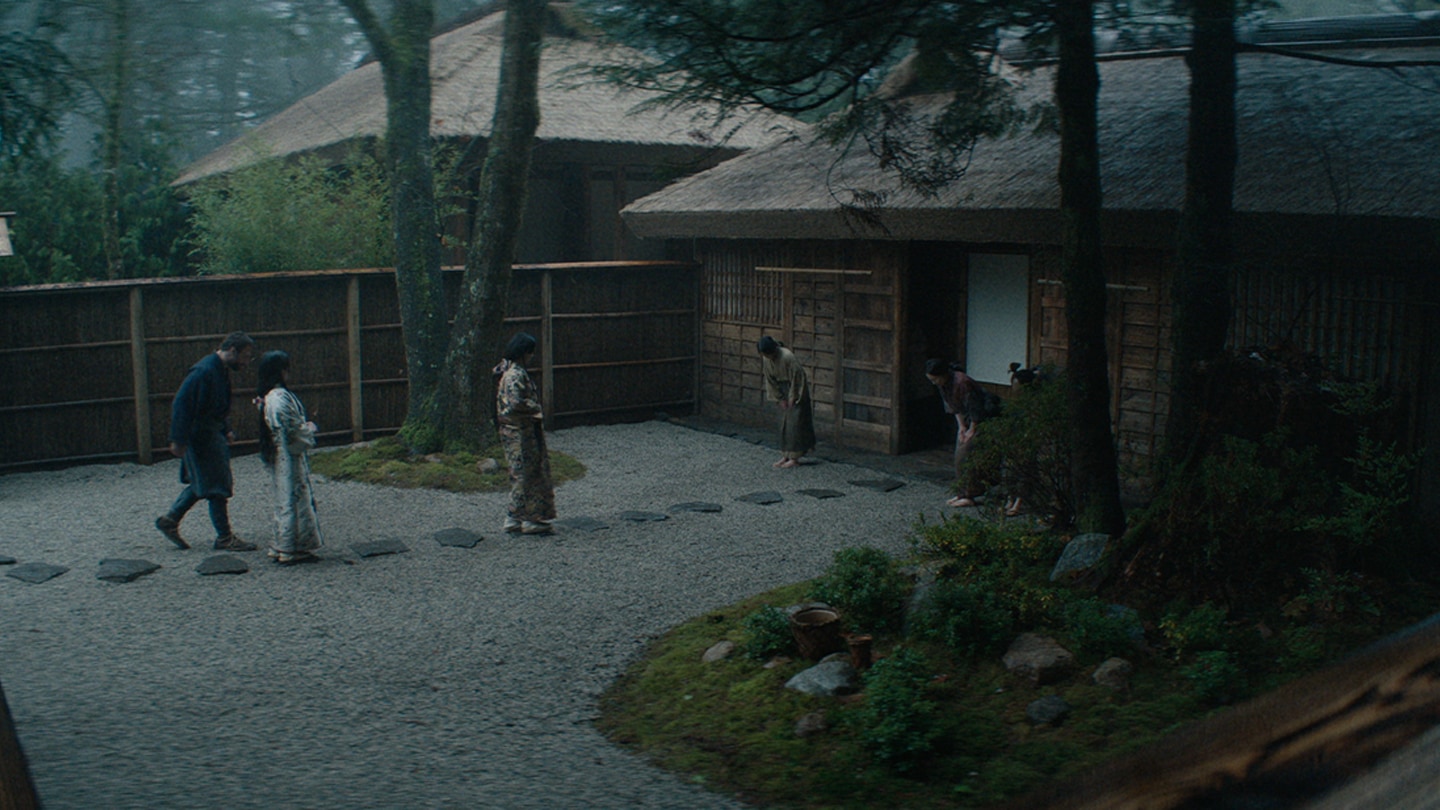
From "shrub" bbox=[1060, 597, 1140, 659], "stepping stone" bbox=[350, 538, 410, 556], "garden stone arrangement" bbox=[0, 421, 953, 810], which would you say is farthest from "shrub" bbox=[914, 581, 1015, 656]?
"stepping stone" bbox=[350, 538, 410, 556]

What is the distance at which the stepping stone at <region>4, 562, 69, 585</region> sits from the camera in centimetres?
872

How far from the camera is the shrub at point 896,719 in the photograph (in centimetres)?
512

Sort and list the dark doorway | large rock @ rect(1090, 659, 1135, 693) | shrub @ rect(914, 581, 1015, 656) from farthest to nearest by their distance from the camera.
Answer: the dark doorway
shrub @ rect(914, 581, 1015, 656)
large rock @ rect(1090, 659, 1135, 693)

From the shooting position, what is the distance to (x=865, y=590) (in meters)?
6.82

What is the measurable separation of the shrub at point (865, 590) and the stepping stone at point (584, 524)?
136 inches

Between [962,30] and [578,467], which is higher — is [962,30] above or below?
above

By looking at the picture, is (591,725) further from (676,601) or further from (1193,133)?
(1193,133)

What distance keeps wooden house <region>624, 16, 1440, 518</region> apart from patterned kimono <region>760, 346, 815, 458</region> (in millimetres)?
1120

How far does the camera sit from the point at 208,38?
15.7 ft

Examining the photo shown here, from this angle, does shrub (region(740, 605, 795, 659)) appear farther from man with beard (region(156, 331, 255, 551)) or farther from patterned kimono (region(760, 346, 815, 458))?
patterned kimono (region(760, 346, 815, 458))

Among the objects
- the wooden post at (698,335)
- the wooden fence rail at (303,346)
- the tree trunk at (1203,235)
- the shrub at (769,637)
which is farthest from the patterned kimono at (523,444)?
the wooden post at (698,335)

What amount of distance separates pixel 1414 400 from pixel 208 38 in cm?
826

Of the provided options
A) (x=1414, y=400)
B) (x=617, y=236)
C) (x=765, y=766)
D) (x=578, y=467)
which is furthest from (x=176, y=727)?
(x=617, y=236)

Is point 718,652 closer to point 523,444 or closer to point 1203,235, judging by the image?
point 523,444
